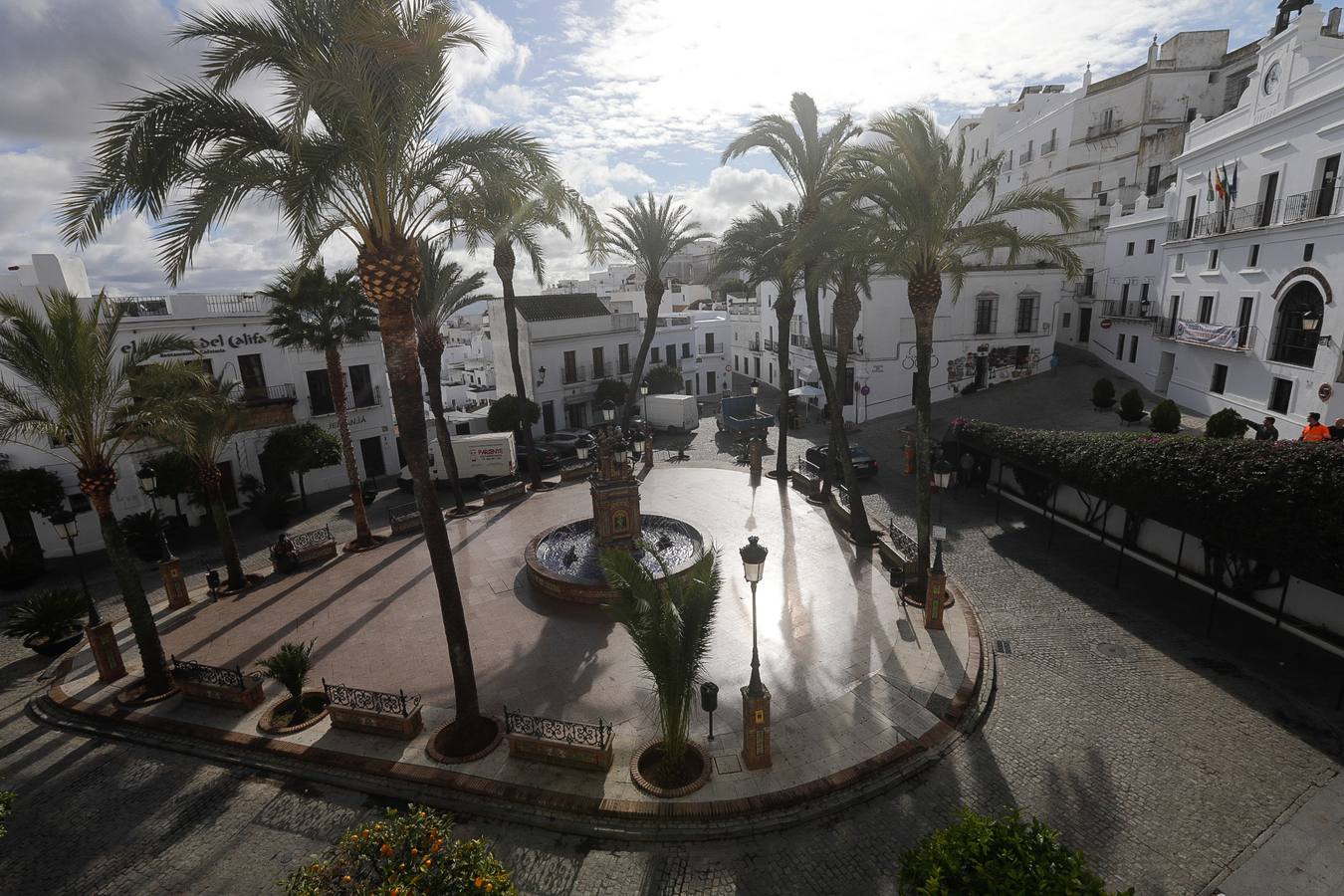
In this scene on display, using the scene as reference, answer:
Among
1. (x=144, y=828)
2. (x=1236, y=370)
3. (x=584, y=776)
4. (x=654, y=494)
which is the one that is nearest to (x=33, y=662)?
(x=144, y=828)

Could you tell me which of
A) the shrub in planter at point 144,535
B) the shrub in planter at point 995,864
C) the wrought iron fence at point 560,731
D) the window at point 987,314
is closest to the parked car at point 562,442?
the shrub in planter at point 144,535

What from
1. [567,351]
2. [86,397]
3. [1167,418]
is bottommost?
[1167,418]

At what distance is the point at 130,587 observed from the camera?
1132 cm

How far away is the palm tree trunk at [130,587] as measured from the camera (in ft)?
36.0

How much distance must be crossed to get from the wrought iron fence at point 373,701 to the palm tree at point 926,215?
427 inches

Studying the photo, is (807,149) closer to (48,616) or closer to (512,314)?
(512,314)

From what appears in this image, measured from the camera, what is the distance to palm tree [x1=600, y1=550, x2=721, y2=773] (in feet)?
27.2

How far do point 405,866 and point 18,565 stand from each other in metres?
20.3

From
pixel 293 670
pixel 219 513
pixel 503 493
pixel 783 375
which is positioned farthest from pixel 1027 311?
pixel 219 513

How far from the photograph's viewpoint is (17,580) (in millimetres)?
17625

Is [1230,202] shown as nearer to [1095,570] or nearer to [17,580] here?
[1095,570]

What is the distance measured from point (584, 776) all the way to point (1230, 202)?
98.5 ft

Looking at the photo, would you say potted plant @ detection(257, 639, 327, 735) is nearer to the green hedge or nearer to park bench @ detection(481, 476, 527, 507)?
park bench @ detection(481, 476, 527, 507)

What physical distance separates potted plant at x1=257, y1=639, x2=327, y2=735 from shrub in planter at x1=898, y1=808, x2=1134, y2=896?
9759mm
